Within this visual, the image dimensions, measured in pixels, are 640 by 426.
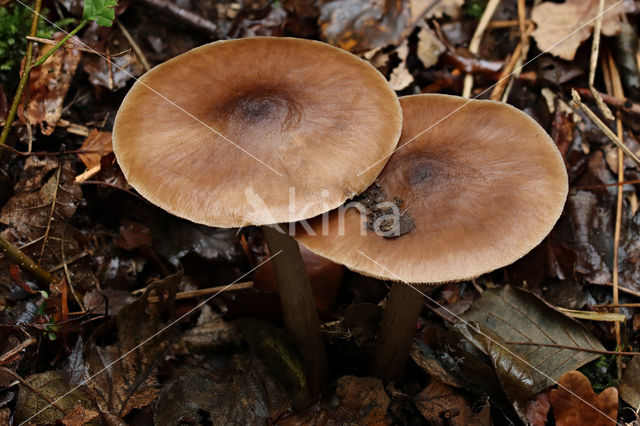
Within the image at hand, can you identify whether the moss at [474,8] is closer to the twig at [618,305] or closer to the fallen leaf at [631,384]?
the twig at [618,305]

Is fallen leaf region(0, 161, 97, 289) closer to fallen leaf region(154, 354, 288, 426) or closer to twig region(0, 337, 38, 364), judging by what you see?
twig region(0, 337, 38, 364)

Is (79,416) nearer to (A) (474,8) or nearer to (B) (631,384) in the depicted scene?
(B) (631,384)

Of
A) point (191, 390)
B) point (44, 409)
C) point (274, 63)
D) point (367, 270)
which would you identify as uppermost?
point (274, 63)

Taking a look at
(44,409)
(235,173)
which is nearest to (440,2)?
(235,173)

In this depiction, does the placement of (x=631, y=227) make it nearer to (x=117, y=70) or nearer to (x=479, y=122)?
(x=479, y=122)

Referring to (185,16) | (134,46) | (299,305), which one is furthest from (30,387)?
(185,16)

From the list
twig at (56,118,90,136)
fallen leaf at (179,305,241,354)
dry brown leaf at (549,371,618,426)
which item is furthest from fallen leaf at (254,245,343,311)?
twig at (56,118,90,136)
